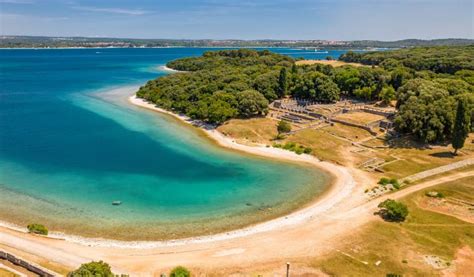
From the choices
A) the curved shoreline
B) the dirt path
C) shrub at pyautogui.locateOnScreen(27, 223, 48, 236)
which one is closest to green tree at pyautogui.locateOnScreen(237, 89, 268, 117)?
the curved shoreline

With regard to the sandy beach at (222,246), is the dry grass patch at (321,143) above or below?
above

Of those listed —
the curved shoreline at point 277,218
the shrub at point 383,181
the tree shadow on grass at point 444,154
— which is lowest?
the curved shoreline at point 277,218

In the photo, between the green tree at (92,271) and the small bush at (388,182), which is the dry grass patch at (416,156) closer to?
the small bush at (388,182)

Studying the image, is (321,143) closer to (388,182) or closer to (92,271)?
(388,182)

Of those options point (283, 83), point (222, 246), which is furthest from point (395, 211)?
point (283, 83)

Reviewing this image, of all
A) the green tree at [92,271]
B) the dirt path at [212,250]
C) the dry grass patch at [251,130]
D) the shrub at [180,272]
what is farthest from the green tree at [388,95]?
the green tree at [92,271]

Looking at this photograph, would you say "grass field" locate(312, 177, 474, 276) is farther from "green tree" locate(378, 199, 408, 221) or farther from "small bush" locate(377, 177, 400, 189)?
"small bush" locate(377, 177, 400, 189)
